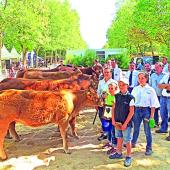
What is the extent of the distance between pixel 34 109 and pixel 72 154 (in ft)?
4.05

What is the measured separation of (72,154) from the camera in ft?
23.6

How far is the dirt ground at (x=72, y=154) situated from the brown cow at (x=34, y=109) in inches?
14.3

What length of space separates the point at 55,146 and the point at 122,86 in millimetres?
2423

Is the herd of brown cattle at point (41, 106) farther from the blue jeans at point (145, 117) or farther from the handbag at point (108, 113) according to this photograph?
the blue jeans at point (145, 117)

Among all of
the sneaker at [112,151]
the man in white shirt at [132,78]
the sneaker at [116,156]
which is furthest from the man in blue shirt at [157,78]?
the sneaker at [116,156]

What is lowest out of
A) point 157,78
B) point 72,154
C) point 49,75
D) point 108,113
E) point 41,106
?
point 72,154

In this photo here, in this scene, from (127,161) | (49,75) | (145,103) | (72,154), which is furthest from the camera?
(49,75)

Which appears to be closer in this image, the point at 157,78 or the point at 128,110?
the point at 128,110

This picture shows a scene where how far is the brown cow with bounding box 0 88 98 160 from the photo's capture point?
691 centimetres

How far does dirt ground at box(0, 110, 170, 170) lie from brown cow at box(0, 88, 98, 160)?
0.36 m

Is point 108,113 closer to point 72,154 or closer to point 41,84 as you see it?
point 72,154

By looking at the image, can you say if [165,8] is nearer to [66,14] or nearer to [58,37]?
[58,37]

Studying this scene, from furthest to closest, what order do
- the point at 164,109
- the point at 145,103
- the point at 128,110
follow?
the point at 164,109 → the point at 145,103 → the point at 128,110

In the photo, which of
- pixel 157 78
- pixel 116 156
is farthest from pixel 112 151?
pixel 157 78
